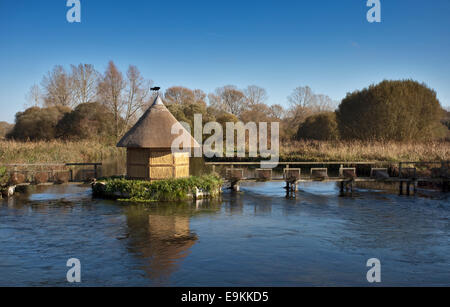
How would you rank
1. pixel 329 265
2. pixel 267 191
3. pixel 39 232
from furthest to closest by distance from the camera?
1. pixel 267 191
2. pixel 39 232
3. pixel 329 265

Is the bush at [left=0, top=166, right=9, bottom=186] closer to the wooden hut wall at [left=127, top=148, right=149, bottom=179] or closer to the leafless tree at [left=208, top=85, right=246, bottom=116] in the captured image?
the wooden hut wall at [left=127, top=148, right=149, bottom=179]

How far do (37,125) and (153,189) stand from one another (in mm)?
→ 34954

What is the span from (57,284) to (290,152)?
30921mm

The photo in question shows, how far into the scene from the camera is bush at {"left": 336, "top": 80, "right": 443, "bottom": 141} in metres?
35.2

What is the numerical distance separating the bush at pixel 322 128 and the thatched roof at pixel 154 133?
89.9 ft

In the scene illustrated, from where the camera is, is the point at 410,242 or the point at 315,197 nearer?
the point at 410,242

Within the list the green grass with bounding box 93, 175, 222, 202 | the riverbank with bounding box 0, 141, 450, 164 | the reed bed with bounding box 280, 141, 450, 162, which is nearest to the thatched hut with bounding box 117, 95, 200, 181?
the green grass with bounding box 93, 175, 222, 202

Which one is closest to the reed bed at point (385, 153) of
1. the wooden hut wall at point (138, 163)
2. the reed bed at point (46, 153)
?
the wooden hut wall at point (138, 163)

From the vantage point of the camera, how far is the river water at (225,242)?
8555mm

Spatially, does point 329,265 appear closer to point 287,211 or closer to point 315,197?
point 287,211

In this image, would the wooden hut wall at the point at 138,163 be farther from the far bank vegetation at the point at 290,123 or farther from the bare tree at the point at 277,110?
the bare tree at the point at 277,110

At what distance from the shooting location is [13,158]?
24.7 m
